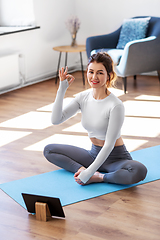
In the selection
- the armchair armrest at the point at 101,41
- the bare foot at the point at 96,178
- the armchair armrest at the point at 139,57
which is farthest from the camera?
the armchair armrest at the point at 101,41

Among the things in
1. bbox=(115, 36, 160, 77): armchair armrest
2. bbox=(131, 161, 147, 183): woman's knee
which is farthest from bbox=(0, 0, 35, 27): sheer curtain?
bbox=(131, 161, 147, 183): woman's knee

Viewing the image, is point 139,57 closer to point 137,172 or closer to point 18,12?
point 18,12

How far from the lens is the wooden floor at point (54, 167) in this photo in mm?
1767

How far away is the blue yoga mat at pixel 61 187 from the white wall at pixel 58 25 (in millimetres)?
2786

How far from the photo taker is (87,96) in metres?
2.29

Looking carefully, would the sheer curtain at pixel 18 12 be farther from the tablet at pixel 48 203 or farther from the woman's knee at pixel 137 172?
the tablet at pixel 48 203

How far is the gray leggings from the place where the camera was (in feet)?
7.09

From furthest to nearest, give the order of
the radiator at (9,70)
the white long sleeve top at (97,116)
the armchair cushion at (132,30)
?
the armchair cushion at (132,30), the radiator at (9,70), the white long sleeve top at (97,116)

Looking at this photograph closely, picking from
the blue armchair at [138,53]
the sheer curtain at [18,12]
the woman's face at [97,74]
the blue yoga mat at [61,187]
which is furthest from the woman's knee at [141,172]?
the sheer curtain at [18,12]

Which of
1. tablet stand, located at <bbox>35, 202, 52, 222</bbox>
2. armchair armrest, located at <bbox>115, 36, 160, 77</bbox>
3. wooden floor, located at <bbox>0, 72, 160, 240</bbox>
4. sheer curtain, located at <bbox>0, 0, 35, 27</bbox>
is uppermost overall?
sheer curtain, located at <bbox>0, 0, 35, 27</bbox>

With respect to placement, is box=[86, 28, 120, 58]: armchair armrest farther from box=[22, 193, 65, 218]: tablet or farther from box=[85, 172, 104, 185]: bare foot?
box=[22, 193, 65, 218]: tablet

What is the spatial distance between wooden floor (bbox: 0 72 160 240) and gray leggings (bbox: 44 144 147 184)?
92 millimetres

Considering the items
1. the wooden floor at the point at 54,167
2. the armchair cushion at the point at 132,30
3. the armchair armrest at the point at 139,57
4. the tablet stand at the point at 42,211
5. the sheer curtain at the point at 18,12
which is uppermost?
the sheer curtain at the point at 18,12

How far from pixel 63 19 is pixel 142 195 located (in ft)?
13.4
